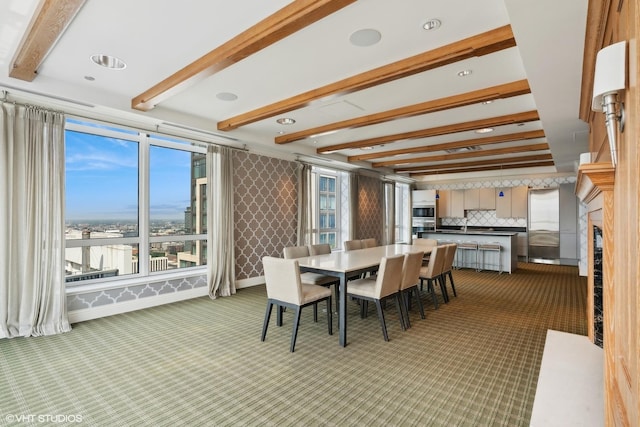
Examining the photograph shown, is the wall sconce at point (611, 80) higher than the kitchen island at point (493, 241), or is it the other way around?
the wall sconce at point (611, 80)

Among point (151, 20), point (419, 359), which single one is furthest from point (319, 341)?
point (151, 20)

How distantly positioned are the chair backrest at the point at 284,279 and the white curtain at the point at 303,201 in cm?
342

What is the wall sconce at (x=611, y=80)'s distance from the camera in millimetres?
1018

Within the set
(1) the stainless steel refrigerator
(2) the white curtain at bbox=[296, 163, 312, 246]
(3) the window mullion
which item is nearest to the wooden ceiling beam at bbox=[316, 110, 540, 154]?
(2) the white curtain at bbox=[296, 163, 312, 246]

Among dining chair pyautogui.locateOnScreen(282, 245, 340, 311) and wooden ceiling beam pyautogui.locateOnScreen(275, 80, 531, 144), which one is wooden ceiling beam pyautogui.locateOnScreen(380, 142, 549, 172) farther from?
dining chair pyautogui.locateOnScreen(282, 245, 340, 311)

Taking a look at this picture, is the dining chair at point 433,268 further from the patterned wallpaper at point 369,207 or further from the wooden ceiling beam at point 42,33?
the wooden ceiling beam at point 42,33

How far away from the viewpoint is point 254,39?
240 centimetres

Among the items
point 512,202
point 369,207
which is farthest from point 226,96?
point 512,202

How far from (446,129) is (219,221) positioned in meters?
3.91

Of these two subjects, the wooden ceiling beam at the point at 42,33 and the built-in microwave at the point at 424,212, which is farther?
the built-in microwave at the point at 424,212

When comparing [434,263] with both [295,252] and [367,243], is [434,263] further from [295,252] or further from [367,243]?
[295,252]

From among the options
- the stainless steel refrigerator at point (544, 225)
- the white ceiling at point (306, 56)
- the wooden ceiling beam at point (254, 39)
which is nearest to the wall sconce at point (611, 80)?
the white ceiling at point (306, 56)

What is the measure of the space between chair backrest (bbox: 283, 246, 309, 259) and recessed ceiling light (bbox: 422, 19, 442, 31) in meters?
3.02

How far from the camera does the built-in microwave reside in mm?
10617
